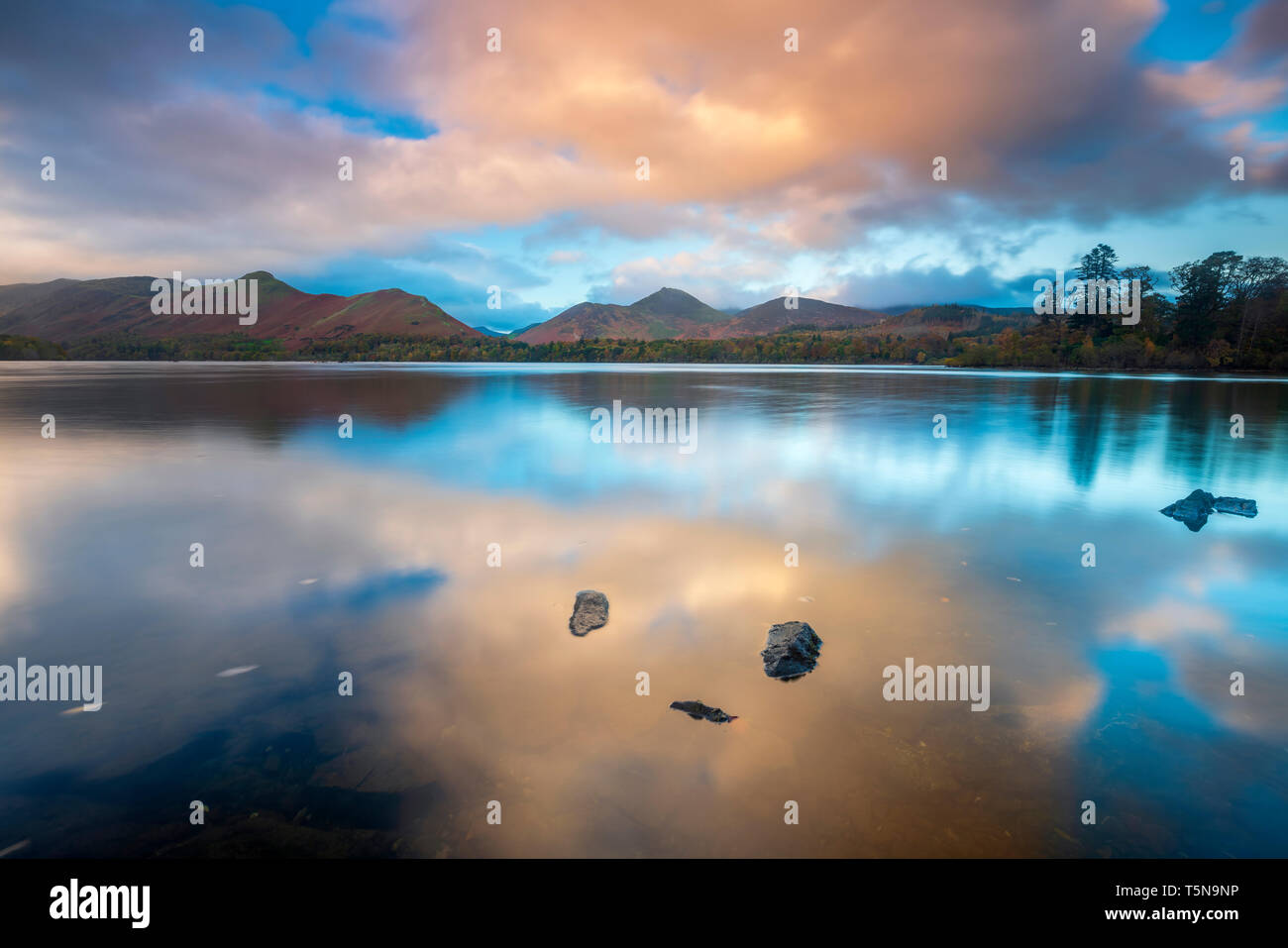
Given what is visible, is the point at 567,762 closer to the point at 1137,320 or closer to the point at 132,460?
the point at 132,460

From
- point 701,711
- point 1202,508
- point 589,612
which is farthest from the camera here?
point 1202,508

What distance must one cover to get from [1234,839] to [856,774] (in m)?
2.27

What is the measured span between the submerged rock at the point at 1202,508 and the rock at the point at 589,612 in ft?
38.2

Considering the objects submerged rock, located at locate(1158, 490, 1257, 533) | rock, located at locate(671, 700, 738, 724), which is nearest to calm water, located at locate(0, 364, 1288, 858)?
rock, located at locate(671, 700, 738, 724)

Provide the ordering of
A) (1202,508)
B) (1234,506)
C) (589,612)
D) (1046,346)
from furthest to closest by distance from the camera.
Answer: (1046,346) → (1234,506) → (1202,508) → (589,612)

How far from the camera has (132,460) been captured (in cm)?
1538

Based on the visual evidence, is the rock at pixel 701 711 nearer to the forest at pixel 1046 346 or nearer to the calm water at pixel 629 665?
the calm water at pixel 629 665

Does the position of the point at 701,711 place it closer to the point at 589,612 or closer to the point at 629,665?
the point at 629,665

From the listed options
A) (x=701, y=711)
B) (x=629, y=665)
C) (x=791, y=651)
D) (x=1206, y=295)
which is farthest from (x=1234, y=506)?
(x=1206, y=295)

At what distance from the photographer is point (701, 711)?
4.85 m

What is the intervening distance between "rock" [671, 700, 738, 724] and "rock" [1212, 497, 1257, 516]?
13.3 metres

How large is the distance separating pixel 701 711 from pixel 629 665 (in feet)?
3.35

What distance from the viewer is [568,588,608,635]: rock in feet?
21.1

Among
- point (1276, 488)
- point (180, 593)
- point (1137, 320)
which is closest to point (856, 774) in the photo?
point (180, 593)
